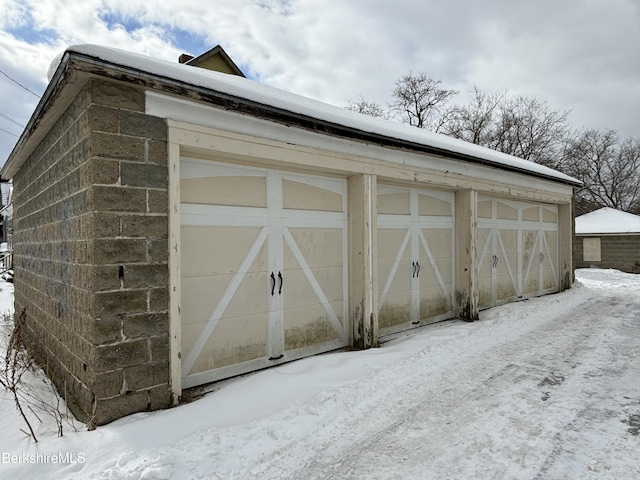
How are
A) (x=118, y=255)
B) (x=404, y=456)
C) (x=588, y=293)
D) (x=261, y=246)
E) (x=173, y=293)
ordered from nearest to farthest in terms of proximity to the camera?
(x=404, y=456) < (x=118, y=255) < (x=173, y=293) < (x=261, y=246) < (x=588, y=293)

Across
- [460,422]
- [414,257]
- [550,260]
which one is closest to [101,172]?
[460,422]

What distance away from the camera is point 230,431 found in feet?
9.05

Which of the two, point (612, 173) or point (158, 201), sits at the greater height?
point (612, 173)

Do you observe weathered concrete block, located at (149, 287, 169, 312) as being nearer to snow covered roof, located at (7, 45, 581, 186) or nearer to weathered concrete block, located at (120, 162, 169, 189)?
weathered concrete block, located at (120, 162, 169, 189)

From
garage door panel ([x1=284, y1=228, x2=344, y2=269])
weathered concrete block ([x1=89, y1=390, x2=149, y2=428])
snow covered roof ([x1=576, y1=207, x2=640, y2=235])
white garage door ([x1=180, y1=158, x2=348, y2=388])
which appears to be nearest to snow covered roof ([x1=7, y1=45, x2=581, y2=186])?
white garage door ([x1=180, y1=158, x2=348, y2=388])

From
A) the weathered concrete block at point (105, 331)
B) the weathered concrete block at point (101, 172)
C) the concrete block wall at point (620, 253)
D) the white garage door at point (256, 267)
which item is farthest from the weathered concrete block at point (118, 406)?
the concrete block wall at point (620, 253)

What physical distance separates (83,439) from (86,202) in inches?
68.7

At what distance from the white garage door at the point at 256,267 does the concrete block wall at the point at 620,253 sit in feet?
57.1

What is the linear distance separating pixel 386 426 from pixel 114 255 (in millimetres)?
2535

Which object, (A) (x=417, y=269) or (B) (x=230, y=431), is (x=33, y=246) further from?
(A) (x=417, y=269)

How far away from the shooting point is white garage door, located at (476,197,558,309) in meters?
7.32

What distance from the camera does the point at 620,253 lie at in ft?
54.8

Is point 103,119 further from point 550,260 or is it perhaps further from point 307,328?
point 550,260

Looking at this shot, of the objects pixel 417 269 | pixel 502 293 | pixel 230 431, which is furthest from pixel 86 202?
pixel 502 293
